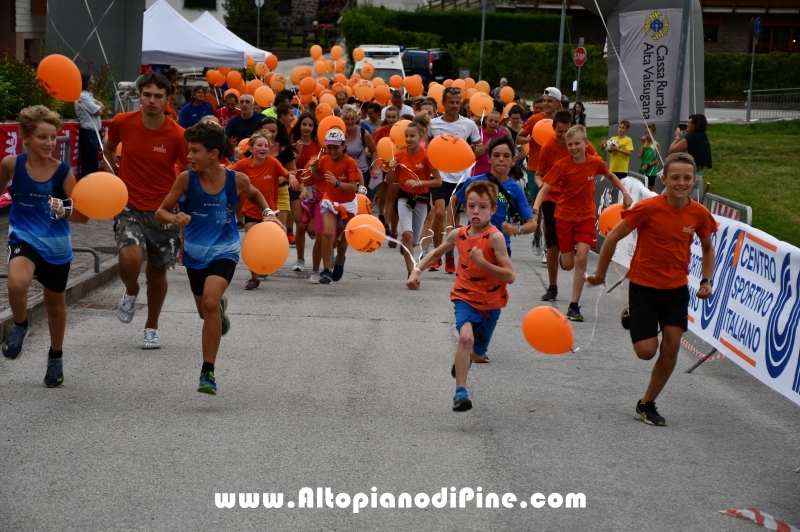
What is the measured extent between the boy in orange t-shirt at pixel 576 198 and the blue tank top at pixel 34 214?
5.21m

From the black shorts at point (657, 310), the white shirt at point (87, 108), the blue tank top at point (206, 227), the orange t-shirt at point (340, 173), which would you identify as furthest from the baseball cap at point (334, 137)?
the black shorts at point (657, 310)

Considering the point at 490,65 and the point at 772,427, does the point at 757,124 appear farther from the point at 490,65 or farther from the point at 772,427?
the point at 772,427

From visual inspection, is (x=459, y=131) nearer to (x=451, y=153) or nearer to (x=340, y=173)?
(x=340, y=173)

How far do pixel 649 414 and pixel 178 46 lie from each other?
2356 centimetres

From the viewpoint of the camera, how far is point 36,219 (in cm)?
741

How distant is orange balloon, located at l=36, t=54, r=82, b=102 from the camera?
9242 mm

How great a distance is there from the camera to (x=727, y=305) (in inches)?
362

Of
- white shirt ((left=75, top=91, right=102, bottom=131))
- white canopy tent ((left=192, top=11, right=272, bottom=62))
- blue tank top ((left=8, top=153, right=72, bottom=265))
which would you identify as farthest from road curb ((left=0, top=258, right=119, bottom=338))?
white canopy tent ((left=192, top=11, right=272, bottom=62))

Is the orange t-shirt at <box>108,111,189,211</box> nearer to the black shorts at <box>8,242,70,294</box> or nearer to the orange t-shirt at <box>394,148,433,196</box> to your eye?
the black shorts at <box>8,242,70,294</box>

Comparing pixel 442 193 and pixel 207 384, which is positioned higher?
pixel 442 193

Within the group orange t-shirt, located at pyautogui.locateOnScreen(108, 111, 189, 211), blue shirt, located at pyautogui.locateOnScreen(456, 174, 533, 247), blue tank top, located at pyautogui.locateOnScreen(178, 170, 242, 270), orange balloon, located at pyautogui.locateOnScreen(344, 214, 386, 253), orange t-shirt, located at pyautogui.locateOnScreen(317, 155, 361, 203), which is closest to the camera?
blue tank top, located at pyautogui.locateOnScreen(178, 170, 242, 270)

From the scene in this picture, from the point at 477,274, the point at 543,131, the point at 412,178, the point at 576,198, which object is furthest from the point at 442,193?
the point at 477,274

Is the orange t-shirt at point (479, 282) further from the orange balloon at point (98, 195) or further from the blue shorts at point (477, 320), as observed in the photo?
the orange balloon at point (98, 195)

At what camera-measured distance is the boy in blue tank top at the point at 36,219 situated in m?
7.30
